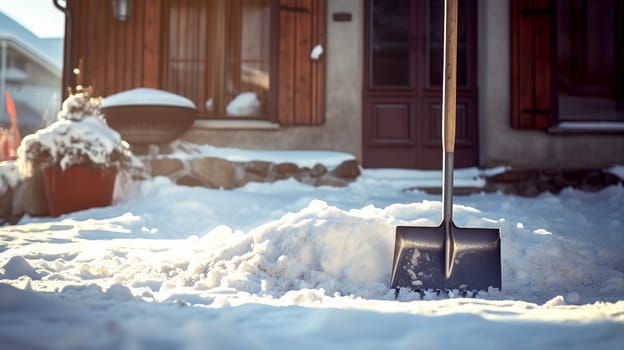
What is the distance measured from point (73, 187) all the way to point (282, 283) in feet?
9.89

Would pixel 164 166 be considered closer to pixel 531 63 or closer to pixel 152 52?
pixel 152 52

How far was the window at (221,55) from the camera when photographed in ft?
19.6

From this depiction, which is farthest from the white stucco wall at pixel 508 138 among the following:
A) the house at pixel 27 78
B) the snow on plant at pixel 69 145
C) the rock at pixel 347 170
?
the house at pixel 27 78

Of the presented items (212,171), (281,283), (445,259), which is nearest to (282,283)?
(281,283)

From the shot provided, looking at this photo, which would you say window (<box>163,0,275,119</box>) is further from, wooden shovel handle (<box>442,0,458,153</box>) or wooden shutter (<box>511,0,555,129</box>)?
wooden shovel handle (<box>442,0,458,153</box>)

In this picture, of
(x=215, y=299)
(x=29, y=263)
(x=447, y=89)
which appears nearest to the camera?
(x=215, y=299)

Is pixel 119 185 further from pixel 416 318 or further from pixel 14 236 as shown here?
pixel 416 318

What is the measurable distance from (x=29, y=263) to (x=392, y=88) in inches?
177

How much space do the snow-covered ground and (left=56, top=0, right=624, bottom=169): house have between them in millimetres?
1446

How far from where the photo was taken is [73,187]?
4305mm

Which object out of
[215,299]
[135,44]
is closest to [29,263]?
[215,299]

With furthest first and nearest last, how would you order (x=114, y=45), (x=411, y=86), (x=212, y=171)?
(x=411, y=86), (x=114, y=45), (x=212, y=171)

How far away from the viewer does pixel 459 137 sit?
5801 millimetres

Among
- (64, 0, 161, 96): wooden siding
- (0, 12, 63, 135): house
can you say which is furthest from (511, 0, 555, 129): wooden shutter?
(0, 12, 63, 135): house
